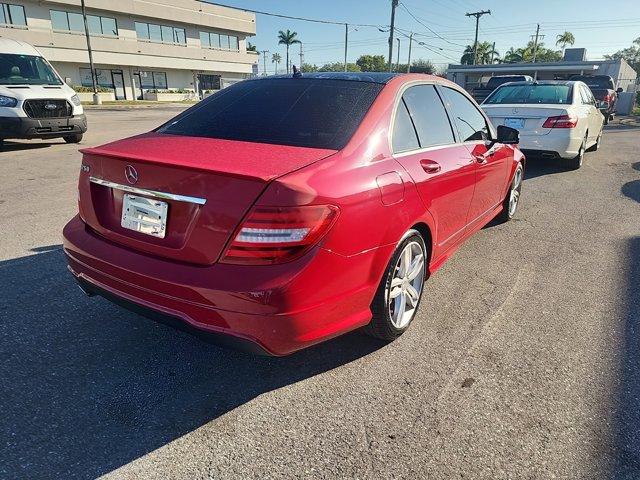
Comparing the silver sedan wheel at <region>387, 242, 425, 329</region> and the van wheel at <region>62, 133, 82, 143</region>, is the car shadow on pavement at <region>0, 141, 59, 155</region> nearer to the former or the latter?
the van wheel at <region>62, 133, 82, 143</region>

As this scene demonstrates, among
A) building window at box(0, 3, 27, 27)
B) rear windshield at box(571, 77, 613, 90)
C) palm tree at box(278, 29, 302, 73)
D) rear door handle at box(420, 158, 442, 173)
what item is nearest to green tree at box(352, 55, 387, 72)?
palm tree at box(278, 29, 302, 73)

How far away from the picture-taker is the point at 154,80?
47.9 meters

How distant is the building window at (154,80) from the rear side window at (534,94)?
4476 centimetres

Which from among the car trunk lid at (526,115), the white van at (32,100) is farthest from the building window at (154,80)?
the car trunk lid at (526,115)

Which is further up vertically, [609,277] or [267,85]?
[267,85]

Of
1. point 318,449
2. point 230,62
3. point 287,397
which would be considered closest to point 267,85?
point 287,397

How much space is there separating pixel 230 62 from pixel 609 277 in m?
56.9

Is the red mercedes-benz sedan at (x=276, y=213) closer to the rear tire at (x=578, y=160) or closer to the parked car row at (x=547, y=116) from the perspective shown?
the parked car row at (x=547, y=116)

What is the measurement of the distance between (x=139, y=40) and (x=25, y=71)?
3960 centimetres

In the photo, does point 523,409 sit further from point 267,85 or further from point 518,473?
point 267,85

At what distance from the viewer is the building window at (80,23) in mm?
39688

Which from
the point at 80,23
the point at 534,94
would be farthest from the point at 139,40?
the point at 534,94

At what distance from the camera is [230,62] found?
2180 inches

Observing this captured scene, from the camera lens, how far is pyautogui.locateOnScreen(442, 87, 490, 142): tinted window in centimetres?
382
